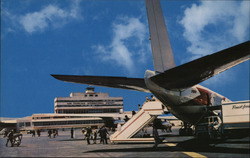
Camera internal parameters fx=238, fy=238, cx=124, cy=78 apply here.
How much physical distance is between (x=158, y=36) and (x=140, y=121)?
7.83 meters

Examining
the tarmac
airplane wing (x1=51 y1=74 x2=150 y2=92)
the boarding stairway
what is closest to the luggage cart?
the tarmac

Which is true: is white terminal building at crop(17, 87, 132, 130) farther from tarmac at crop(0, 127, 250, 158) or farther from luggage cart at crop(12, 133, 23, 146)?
tarmac at crop(0, 127, 250, 158)

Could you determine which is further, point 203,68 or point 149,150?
point 149,150

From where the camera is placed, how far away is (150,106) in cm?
2016

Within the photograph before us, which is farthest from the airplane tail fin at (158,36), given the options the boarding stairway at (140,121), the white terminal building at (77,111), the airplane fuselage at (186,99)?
the white terminal building at (77,111)

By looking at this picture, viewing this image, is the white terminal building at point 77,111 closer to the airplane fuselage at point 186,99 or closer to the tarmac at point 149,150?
the airplane fuselage at point 186,99

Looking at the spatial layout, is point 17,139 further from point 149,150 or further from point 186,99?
point 186,99

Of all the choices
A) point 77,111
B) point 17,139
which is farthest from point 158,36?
point 77,111

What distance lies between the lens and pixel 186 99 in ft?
64.6

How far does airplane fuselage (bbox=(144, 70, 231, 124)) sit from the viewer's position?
647 inches

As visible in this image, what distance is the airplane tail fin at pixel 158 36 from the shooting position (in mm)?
16219

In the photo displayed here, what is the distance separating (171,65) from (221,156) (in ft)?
22.8

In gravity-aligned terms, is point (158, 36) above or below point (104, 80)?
above

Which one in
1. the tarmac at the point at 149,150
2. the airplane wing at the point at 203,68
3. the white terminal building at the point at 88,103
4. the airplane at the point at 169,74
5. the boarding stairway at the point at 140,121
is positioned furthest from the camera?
the white terminal building at the point at 88,103
